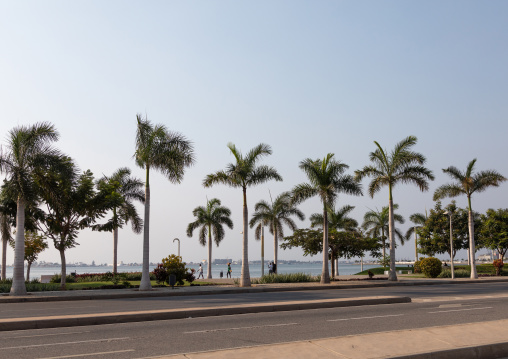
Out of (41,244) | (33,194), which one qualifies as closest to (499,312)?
(33,194)

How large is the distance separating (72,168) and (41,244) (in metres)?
20.5

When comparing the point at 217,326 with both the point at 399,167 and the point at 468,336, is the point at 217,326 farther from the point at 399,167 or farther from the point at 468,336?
the point at 399,167

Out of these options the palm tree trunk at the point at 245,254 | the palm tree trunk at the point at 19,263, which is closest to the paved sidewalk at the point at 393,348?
the palm tree trunk at the point at 19,263

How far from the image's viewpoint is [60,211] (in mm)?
31781

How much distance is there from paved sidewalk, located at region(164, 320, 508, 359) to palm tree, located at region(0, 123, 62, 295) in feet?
68.2

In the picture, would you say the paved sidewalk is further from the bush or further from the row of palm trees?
the bush

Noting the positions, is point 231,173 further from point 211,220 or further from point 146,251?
point 211,220

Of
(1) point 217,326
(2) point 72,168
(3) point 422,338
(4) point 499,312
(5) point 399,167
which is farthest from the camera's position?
(5) point 399,167

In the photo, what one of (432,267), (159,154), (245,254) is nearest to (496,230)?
(432,267)

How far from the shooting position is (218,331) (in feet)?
39.0

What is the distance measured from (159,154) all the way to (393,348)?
75.9ft

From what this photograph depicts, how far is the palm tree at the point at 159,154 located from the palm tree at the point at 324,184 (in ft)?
30.2

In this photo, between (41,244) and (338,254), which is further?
(41,244)

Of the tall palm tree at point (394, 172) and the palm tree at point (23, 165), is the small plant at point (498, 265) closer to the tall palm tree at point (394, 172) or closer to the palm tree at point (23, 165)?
the tall palm tree at point (394, 172)
